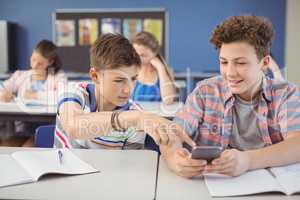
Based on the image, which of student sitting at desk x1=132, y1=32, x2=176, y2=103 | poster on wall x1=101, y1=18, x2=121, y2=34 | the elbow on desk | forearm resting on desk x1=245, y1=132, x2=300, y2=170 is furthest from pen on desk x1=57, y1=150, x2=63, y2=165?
poster on wall x1=101, y1=18, x2=121, y2=34

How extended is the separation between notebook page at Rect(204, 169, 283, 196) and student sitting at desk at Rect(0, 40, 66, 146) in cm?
241

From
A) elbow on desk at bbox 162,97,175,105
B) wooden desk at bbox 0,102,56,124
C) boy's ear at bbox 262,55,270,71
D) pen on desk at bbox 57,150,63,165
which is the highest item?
boy's ear at bbox 262,55,270,71

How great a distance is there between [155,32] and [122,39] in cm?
422

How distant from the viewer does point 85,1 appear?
6004 mm

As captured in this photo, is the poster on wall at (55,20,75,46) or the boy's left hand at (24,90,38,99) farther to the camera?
the poster on wall at (55,20,75,46)

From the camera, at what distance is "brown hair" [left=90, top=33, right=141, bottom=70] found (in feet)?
5.84

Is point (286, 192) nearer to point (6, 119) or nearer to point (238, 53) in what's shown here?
point (238, 53)

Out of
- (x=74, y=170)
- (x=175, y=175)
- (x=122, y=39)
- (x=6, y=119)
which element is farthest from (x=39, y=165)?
(x=6, y=119)

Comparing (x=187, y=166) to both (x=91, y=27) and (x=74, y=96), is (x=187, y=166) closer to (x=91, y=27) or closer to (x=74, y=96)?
(x=74, y=96)

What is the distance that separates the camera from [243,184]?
1192 millimetres

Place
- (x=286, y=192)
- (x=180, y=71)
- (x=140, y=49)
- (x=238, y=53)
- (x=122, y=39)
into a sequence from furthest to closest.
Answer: (x=180, y=71) < (x=140, y=49) < (x=122, y=39) < (x=238, y=53) < (x=286, y=192)

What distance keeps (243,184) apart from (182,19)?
4973 millimetres

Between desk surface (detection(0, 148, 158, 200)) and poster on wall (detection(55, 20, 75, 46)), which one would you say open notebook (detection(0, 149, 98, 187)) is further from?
poster on wall (detection(55, 20, 75, 46))

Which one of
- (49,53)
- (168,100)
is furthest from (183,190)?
(49,53)
